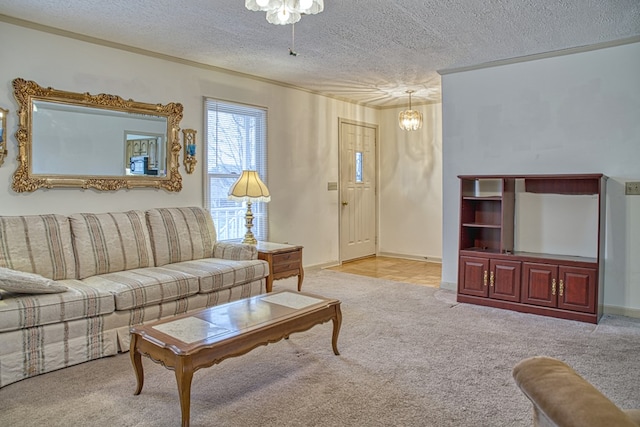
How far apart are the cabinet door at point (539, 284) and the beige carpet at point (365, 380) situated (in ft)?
0.71

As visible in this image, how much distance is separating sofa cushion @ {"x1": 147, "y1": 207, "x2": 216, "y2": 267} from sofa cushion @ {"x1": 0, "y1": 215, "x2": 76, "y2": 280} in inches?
27.5

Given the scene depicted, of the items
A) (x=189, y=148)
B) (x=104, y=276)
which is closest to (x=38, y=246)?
(x=104, y=276)

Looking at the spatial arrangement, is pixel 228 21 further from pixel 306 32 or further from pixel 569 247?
pixel 569 247

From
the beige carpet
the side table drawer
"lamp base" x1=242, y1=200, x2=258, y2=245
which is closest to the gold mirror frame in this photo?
"lamp base" x1=242, y1=200, x2=258, y2=245

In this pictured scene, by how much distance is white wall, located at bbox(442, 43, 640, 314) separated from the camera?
12.7ft

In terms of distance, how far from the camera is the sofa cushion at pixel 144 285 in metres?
3.00

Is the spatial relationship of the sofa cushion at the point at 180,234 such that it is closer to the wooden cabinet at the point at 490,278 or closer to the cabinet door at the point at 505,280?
the wooden cabinet at the point at 490,278

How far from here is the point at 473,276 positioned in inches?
169

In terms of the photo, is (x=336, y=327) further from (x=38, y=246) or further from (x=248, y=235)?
(x=38, y=246)

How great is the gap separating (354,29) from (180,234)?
2.34 metres

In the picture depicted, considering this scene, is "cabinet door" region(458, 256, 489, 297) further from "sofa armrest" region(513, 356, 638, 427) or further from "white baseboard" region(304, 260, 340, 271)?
"sofa armrest" region(513, 356, 638, 427)

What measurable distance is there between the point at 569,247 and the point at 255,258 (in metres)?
2.96

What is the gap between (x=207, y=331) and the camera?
2312 millimetres

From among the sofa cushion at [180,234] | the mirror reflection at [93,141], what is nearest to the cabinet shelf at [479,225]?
the sofa cushion at [180,234]
